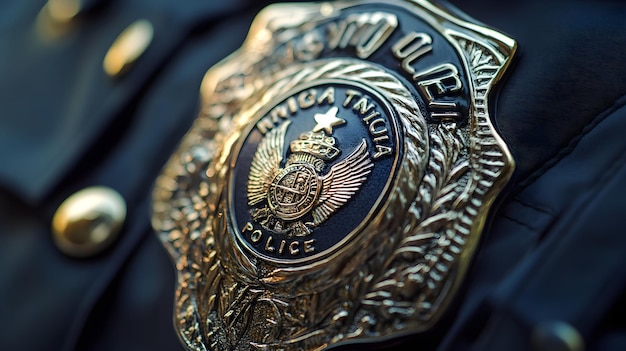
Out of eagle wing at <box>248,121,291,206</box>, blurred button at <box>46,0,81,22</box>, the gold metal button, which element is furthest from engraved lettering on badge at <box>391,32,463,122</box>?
blurred button at <box>46,0,81,22</box>

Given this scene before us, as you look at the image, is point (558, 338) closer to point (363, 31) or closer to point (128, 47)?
point (363, 31)

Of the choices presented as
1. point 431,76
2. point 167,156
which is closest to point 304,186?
point 431,76

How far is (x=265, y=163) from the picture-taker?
0.55 metres

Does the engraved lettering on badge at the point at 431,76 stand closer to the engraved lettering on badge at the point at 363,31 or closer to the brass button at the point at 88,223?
the engraved lettering on badge at the point at 363,31

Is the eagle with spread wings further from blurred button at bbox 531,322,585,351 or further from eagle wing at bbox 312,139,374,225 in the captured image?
blurred button at bbox 531,322,585,351

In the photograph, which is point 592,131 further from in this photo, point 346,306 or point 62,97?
point 62,97

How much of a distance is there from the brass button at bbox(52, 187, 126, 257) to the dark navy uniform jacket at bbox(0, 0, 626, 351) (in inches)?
0.5

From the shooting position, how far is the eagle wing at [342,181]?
499 millimetres

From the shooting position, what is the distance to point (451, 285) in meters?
0.45

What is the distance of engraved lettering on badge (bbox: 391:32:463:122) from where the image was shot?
50cm

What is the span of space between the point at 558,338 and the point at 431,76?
214 millimetres

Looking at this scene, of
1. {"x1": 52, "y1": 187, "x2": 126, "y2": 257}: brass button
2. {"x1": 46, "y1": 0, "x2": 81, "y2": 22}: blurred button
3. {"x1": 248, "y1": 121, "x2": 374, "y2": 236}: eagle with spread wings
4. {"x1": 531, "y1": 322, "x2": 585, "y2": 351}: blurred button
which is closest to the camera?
{"x1": 531, "y1": 322, "x2": 585, "y2": 351}: blurred button

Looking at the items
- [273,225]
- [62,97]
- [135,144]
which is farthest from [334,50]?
[62,97]

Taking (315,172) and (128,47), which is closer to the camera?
(315,172)
